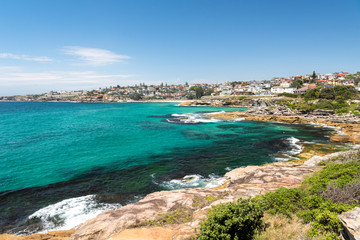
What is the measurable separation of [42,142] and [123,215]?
33732 mm

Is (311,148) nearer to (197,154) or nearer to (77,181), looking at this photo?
(197,154)

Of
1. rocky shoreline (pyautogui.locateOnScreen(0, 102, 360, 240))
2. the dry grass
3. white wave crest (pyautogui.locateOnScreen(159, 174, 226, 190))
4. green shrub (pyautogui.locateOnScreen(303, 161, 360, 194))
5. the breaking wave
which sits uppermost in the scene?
green shrub (pyautogui.locateOnScreen(303, 161, 360, 194))

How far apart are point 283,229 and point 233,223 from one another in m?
2.22

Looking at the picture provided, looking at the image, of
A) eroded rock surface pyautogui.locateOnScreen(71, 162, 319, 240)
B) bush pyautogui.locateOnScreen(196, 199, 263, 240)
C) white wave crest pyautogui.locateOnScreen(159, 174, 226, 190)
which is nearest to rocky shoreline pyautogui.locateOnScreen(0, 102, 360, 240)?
eroded rock surface pyautogui.locateOnScreen(71, 162, 319, 240)

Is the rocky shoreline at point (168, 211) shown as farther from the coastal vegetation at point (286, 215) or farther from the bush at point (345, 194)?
the bush at point (345, 194)

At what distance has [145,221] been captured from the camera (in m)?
8.99

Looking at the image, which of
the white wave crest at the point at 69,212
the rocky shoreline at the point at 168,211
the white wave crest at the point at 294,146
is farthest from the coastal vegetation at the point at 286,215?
the white wave crest at the point at 294,146

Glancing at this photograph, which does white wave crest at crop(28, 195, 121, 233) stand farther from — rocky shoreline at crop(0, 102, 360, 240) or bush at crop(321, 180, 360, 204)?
bush at crop(321, 180, 360, 204)

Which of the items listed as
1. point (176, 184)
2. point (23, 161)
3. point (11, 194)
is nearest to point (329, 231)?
point (176, 184)

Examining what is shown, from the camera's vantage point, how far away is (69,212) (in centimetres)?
1386

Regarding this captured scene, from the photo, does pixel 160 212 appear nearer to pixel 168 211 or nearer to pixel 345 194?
pixel 168 211

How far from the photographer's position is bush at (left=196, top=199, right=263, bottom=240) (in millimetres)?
6375

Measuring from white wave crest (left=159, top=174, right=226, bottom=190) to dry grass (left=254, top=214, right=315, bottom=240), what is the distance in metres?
9.58

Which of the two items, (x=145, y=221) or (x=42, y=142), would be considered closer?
(x=145, y=221)
